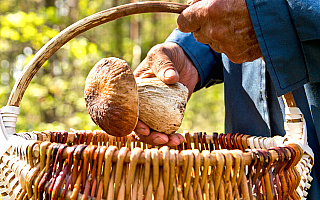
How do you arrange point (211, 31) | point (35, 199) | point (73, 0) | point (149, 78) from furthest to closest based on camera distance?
point (73, 0) < point (149, 78) < point (211, 31) < point (35, 199)

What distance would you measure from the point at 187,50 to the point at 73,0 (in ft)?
14.0

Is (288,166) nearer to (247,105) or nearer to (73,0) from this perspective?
(247,105)

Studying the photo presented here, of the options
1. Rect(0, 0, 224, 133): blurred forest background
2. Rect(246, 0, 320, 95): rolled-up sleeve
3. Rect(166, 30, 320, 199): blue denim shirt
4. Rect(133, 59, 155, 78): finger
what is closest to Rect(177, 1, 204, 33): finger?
Rect(246, 0, 320, 95): rolled-up sleeve

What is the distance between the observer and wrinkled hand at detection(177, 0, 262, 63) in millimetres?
669

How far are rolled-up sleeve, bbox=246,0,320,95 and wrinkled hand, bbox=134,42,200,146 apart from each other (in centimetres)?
29

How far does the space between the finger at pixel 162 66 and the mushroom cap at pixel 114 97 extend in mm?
160

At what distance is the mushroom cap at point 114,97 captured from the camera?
707 millimetres

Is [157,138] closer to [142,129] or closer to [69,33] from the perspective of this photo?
[142,129]

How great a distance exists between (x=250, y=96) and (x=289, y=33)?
0.44 m

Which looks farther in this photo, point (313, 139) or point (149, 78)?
point (149, 78)

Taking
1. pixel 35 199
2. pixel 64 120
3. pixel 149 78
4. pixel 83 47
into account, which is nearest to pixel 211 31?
pixel 149 78

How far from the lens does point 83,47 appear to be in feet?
10.2

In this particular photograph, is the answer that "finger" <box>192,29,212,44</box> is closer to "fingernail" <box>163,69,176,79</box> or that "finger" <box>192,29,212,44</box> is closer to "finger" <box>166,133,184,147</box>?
"fingernail" <box>163,69,176,79</box>

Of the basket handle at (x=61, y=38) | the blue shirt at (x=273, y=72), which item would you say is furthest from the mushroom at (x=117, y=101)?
the blue shirt at (x=273, y=72)
